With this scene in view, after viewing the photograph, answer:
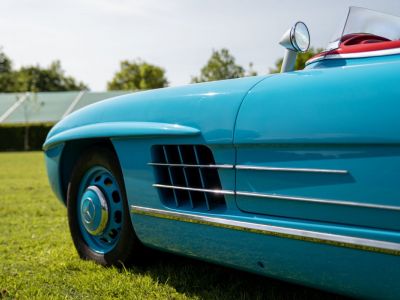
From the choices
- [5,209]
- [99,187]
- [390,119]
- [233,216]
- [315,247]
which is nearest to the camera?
[390,119]

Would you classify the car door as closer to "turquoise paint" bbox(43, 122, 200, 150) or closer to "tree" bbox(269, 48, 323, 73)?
"turquoise paint" bbox(43, 122, 200, 150)

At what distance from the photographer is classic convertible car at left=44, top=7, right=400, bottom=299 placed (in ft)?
5.25

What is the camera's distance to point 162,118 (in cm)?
237

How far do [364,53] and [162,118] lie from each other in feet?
3.30

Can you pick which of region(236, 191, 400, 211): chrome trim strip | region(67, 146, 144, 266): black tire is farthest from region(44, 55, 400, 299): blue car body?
region(67, 146, 144, 266): black tire

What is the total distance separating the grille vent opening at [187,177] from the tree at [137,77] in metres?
57.0

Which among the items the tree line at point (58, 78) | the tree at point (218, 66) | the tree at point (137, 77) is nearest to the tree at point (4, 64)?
the tree line at point (58, 78)

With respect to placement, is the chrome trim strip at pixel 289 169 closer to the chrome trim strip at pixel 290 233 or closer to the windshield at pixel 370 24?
the chrome trim strip at pixel 290 233

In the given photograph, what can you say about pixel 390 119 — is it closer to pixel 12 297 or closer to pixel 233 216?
pixel 233 216

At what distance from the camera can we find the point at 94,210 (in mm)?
2832

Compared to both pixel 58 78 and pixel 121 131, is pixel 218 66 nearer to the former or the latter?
pixel 121 131

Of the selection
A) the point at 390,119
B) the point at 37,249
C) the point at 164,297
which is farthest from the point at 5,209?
the point at 390,119

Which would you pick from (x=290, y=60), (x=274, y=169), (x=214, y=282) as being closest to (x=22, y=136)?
(x=214, y=282)

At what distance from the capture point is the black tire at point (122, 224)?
271 centimetres
